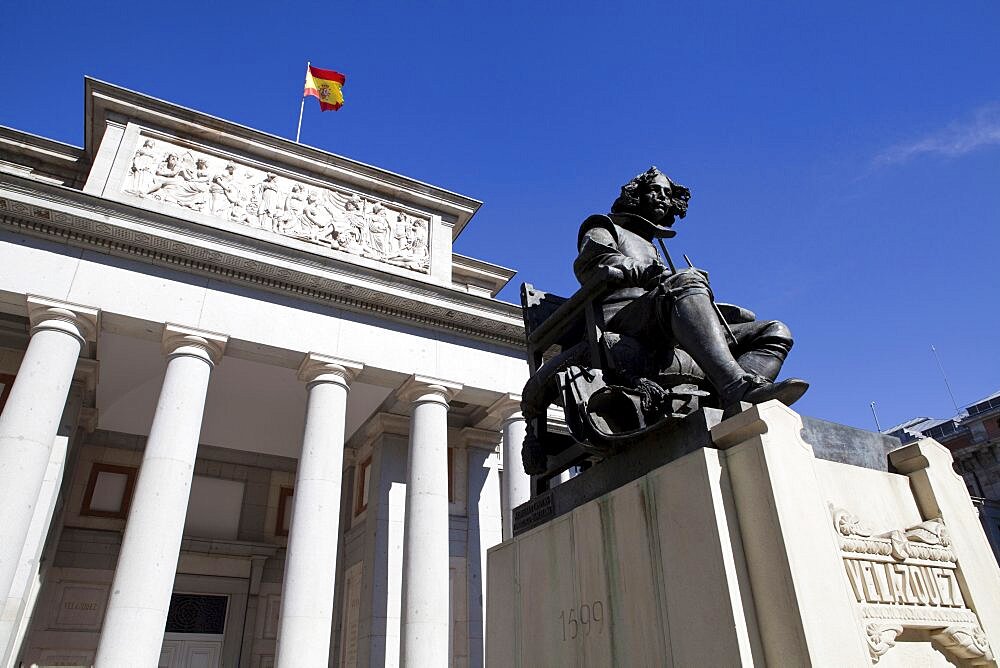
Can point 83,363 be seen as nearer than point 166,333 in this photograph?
No

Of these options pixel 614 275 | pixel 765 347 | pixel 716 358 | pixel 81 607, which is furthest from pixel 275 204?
pixel 716 358

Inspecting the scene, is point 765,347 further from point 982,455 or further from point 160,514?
point 982,455

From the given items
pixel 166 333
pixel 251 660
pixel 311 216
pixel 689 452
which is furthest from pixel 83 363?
pixel 689 452

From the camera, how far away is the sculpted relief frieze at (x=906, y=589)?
315cm

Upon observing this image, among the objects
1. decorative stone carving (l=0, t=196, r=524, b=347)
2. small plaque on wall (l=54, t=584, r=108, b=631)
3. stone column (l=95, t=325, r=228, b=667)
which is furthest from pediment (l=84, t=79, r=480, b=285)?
small plaque on wall (l=54, t=584, r=108, b=631)

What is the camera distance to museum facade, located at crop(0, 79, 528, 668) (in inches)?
519

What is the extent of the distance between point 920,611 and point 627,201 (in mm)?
3754

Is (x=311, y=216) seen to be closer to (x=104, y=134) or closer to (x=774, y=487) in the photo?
(x=104, y=134)

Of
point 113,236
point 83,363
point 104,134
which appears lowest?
point 83,363

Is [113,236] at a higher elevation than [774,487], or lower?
higher

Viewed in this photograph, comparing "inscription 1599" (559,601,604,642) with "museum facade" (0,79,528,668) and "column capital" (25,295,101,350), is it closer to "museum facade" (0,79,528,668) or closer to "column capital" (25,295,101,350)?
"museum facade" (0,79,528,668)

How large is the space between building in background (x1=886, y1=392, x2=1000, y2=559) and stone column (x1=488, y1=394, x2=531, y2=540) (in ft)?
85.6

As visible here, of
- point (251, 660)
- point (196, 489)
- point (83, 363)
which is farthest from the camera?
point (196, 489)

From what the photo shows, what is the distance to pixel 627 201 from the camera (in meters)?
5.85
